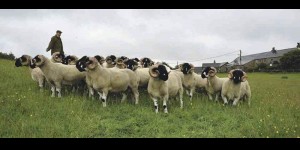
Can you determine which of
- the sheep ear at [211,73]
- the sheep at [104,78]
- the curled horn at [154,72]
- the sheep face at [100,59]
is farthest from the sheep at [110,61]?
the sheep ear at [211,73]

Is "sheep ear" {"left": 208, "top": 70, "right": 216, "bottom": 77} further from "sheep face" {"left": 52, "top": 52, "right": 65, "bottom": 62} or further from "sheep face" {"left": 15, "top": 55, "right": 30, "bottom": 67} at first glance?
"sheep face" {"left": 15, "top": 55, "right": 30, "bottom": 67}

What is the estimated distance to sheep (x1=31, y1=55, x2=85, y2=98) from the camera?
19034 millimetres

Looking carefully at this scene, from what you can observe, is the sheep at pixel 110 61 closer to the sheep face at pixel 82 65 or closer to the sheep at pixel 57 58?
the sheep at pixel 57 58

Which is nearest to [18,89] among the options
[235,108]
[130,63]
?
[130,63]

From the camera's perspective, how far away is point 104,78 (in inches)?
697

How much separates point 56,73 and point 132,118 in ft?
18.4

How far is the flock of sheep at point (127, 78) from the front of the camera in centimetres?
1744

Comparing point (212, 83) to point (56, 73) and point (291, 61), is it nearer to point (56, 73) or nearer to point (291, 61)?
point (56, 73)

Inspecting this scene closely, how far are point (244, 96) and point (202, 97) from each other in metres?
2.33

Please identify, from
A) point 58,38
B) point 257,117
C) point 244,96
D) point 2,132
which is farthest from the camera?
point 58,38

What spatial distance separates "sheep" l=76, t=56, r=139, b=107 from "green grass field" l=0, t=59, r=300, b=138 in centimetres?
71

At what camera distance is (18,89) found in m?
20.8

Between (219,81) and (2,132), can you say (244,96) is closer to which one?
(219,81)

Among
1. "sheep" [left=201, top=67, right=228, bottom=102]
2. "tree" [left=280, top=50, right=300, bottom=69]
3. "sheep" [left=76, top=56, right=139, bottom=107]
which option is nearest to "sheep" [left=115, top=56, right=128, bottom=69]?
"sheep" [left=76, top=56, right=139, bottom=107]
